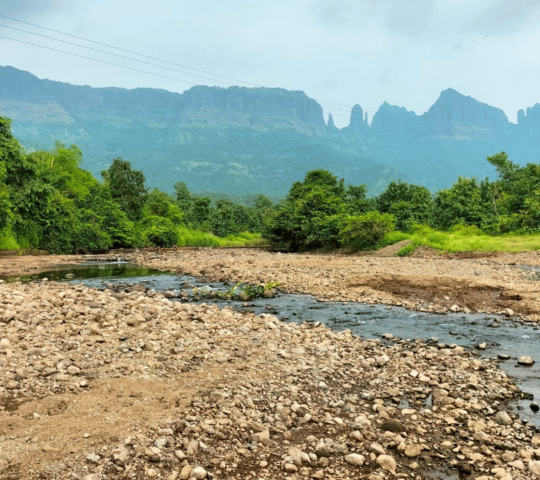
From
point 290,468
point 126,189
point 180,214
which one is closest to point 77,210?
point 126,189

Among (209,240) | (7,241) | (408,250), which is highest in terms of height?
(408,250)

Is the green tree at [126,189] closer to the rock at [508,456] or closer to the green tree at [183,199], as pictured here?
the green tree at [183,199]

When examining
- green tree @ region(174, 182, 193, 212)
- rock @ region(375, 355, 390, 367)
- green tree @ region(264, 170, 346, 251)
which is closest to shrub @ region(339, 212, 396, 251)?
green tree @ region(264, 170, 346, 251)

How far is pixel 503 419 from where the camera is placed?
19.1 feet

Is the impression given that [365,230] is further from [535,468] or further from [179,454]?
[179,454]

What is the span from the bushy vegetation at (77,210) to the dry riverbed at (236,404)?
93.1 feet

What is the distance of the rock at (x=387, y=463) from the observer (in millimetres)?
4723

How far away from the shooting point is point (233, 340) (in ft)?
29.2

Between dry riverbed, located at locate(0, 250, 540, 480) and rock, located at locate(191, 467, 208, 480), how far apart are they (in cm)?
2

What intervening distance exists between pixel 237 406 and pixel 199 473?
1.58m

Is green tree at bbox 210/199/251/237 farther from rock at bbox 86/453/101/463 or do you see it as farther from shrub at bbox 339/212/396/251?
rock at bbox 86/453/101/463

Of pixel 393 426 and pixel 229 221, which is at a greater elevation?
pixel 229 221

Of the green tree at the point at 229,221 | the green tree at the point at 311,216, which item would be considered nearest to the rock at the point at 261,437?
the green tree at the point at 311,216

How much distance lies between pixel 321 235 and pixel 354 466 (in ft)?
129
